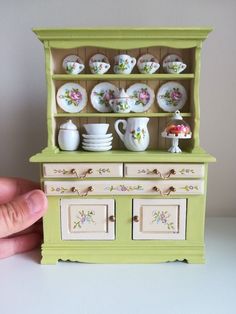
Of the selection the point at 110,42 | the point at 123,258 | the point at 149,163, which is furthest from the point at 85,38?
the point at 123,258

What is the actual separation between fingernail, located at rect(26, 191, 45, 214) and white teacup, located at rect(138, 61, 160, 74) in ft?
2.09

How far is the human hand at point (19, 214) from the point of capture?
1.05m

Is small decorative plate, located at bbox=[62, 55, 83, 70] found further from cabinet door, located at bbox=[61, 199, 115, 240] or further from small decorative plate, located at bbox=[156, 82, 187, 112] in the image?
cabinet door, located at bbox=[61, 199, 115, 240]

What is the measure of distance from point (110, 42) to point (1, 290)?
955 millimetres

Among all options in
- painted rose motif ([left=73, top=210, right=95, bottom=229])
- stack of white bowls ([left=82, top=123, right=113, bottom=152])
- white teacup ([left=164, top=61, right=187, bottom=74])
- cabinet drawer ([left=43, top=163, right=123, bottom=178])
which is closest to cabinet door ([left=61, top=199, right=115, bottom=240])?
painted rose motif ([left=73, top=210, right=95, bottom=229])

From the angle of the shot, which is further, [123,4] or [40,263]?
[123,4]

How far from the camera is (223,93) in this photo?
Result: 1.46m

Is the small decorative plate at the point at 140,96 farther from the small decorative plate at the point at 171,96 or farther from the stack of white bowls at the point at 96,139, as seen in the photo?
the stack of white bowls at the point at 96,139

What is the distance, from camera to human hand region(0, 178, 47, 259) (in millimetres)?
1047

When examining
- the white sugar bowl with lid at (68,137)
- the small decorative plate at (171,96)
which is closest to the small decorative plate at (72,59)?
the white sugar bowl with lid at (68,137)

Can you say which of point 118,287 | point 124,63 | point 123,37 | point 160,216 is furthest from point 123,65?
point 118,287

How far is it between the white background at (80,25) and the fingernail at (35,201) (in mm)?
442

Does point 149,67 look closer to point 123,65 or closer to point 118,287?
point 123,65

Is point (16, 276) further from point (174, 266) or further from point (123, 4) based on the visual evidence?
point (123, 4)
